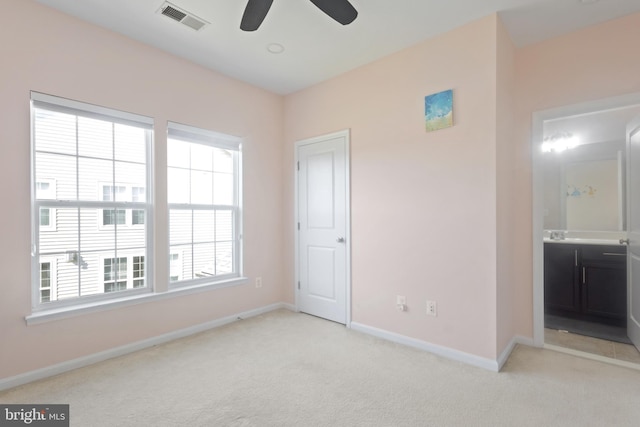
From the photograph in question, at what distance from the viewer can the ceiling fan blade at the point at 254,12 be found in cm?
182

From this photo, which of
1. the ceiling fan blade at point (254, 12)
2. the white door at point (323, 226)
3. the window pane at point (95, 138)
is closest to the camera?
the ceiling fan blade at point (254, 12)

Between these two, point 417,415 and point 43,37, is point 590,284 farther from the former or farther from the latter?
point 43,37

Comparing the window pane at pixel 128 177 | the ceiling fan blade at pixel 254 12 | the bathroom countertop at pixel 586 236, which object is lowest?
the bathroom countertop at pixel 586 236

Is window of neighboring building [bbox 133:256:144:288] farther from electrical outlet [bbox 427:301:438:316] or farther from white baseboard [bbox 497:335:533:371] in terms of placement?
white baseboard [bbox 497:335:533:371]

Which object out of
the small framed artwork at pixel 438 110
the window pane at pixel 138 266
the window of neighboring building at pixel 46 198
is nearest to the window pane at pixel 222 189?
the window pane at pixel 138 266

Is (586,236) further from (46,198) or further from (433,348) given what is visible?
(46,198)

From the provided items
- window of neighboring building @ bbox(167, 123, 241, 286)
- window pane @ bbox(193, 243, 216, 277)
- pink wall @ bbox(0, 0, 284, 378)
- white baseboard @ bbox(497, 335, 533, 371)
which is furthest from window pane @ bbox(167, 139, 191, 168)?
white baseboard @ bbox(497, 335, 533, 371)

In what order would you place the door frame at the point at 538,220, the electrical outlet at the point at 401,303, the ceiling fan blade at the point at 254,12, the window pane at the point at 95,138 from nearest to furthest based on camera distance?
1. the ceiling fan blade at the point at 254,12
2. the window pane at the point at 95,138
3. the door frame at the point at 538,220
4. the electrical outlet at the point at 401,303

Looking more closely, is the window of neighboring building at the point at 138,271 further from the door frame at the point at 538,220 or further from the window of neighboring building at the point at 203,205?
the door frame at the point at 538,220

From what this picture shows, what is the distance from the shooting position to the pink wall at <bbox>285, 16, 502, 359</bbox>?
8.19ft

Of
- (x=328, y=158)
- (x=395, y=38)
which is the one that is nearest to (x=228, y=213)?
(x=328, y=158)

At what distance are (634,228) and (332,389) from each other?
10.1 feet

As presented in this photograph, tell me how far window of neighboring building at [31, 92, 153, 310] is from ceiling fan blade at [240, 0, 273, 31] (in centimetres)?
152

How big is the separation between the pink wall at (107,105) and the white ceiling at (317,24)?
0.72 feet
